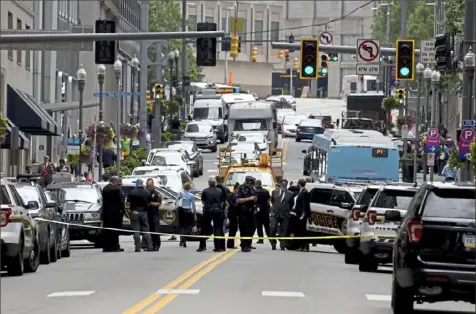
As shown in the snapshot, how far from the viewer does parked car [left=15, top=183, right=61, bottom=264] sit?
2777 cm

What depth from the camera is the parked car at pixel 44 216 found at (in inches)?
1093

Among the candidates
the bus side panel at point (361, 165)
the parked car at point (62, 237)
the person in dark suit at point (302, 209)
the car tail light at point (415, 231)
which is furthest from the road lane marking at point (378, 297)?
the bus side panel at point (361, 165)

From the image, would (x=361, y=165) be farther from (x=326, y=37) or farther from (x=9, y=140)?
(x=326, y=37)

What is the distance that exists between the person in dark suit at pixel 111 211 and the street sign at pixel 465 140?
890 centimetres

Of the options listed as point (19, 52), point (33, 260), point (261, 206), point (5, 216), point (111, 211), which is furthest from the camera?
point (19, 52)

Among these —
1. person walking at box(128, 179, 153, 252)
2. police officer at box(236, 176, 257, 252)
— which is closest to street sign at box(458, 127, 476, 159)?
police officer at box(236, 176, 257, 252)

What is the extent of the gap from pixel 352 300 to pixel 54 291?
14.1 ft

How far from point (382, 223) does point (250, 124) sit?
54.3 m

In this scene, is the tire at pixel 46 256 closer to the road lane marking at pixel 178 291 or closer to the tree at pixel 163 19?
the road lane marking at pixel 178 291

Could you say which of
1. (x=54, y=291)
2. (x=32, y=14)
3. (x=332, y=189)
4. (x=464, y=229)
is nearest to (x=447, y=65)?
(x=332, y=189)

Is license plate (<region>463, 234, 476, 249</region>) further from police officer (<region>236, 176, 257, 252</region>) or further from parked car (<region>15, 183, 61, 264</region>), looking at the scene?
police officer (<region>236, 176, 257, 252</region>)

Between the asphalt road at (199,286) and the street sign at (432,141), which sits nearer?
the asphalt road at (199,286)

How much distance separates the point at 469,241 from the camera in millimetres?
17578

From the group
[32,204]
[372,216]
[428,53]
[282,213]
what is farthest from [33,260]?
[428,53]
